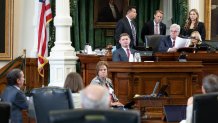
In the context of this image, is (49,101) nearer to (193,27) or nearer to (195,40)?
(195,40)

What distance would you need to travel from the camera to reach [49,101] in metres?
7.02

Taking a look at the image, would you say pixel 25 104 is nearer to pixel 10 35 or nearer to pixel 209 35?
pixel 10 35

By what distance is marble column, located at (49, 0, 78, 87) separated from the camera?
43.7ft

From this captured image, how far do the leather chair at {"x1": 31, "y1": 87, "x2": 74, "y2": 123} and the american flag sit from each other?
666 cm

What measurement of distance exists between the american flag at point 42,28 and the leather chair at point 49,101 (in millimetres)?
6659

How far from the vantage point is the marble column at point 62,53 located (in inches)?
525

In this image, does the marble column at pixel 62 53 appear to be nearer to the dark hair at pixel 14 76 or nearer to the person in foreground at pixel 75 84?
the dark hair at pixel 14 76

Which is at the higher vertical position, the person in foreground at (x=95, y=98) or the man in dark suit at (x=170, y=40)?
the man in dark suit at (x=170, y=40)

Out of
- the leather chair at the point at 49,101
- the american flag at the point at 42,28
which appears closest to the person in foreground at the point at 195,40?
the american flag at the point at 42,28

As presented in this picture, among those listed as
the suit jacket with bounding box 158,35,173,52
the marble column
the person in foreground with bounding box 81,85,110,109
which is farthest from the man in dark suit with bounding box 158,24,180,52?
the person in foreground with bounding box 81,85,110,109

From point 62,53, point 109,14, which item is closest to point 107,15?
point 109,14

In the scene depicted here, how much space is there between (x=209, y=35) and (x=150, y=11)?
75.1 inches

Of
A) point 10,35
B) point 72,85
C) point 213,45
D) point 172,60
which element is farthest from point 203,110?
point 10,35

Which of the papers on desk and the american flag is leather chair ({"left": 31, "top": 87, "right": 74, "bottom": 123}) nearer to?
the papers on desk
